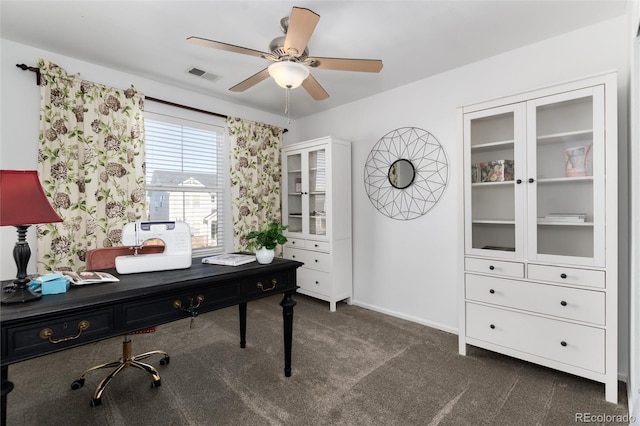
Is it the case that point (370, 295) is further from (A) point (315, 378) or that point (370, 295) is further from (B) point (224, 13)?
(B) point (224, 13)

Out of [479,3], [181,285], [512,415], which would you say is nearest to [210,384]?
[181,285]

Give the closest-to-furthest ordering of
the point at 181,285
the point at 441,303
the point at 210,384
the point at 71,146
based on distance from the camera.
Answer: the point at 181,285 < the point at 210,384 < the point at 71,146 < the point at 441,303

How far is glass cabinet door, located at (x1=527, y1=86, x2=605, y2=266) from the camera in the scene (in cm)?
187

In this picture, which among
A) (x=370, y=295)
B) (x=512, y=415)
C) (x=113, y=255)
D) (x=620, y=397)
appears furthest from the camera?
(x=370, y=295)

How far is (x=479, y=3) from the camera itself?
6.26ft

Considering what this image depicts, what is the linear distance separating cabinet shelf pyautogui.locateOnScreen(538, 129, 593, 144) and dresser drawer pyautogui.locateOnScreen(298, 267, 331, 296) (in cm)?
236

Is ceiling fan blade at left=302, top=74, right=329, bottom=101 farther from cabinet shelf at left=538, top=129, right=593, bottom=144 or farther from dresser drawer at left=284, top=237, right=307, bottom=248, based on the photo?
dresser drawer at left=284, top=237, right=307, bottom=248

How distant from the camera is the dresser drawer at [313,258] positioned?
3.51m

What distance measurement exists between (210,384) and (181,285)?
36.9 inches

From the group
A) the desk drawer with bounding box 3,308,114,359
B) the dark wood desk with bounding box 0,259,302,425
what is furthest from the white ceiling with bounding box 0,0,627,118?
the desk drawer with bounding box 3,308,114,359

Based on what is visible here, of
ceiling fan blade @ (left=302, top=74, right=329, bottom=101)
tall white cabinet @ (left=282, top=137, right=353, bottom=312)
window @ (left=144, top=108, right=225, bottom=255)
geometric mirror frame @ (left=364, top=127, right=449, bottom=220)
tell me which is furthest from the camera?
tall white cabinet @ (left=282, top=137, right=353, bottom=312)

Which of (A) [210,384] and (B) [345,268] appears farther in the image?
(B) [345,268]

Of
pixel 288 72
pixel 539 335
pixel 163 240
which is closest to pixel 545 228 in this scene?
pixel 539 335

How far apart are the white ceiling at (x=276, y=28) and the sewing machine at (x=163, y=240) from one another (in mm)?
1431
